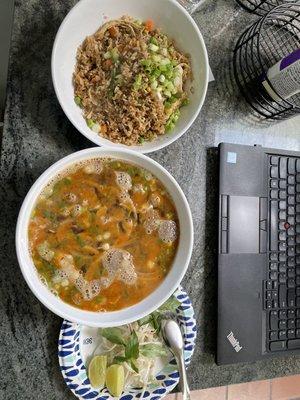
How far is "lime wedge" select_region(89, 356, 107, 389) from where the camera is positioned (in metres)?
1.04

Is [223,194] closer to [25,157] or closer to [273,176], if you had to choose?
[273,176]

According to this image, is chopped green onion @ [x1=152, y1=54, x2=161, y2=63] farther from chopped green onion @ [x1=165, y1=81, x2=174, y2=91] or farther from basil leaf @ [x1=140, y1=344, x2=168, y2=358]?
basil leaf @ [x1=140, y1=344, x2=168, y2=358]

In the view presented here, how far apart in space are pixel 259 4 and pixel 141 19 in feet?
1.15

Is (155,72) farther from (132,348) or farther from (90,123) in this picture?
(132,348)

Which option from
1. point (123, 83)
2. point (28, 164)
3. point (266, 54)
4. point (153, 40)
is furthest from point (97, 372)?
point (266, 54)

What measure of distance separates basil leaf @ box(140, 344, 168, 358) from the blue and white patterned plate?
0.04 meters

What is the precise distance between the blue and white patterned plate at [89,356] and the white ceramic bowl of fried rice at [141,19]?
1.31 feet

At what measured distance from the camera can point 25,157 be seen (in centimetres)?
105

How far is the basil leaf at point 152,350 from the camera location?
3.52ft

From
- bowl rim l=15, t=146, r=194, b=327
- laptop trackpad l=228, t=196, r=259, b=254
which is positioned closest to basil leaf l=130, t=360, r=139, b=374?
bowl rim l=15, t=146, r=194, b=327

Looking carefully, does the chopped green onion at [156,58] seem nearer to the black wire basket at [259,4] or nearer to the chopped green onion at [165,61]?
the chopped green onion at [165,61]

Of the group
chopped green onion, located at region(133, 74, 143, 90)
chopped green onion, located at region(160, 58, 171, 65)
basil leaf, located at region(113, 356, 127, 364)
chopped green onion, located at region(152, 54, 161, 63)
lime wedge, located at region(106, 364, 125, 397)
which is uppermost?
chopped green onion, located at region(152, 54, 161, 63)

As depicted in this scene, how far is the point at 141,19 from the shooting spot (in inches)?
42.5

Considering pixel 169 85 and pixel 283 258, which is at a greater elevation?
pixel 169 85
